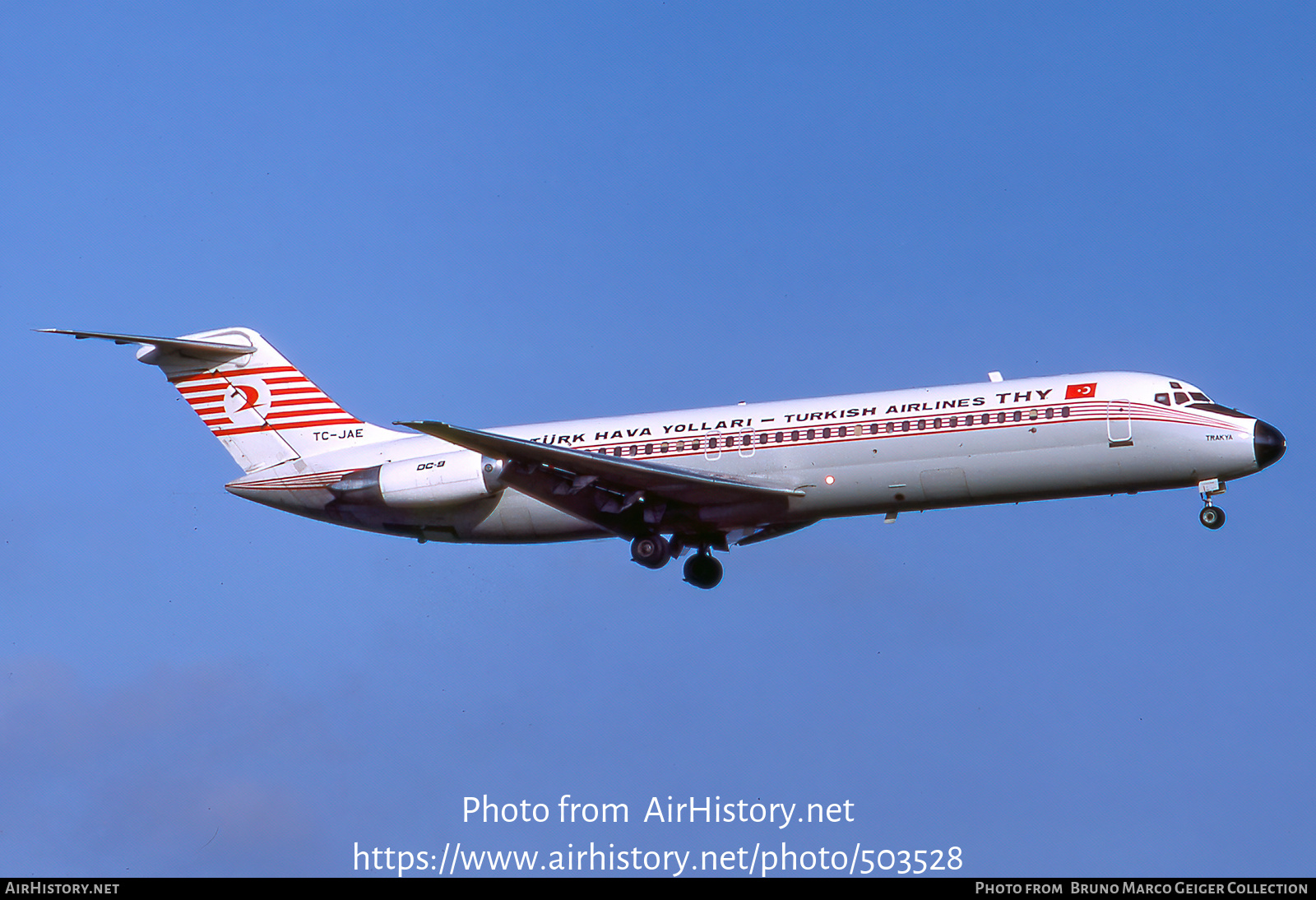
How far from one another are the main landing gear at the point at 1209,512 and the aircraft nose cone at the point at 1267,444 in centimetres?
99

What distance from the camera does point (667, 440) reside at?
34062mm

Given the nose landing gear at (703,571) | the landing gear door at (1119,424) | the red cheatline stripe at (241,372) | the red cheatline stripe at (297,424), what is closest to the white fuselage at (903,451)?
the landing gear door at (1119,424)

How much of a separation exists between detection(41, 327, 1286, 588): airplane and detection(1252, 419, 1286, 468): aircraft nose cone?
0.03 metres

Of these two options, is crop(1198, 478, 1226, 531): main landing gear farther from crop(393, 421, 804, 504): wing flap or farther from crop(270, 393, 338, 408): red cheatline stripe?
crop(270, 393, 338, 408): red cheatline stripe

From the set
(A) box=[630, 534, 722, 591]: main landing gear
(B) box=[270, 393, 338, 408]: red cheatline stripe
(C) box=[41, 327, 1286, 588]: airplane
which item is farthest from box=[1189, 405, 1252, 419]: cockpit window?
(B) box=[270, 393, 338, 408]: red cheatline stripe

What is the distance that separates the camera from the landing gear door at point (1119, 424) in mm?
31297

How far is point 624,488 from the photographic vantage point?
33625 mm

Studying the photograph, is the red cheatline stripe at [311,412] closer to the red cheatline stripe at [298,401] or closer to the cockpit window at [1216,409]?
the red cheatline stripe at [298,401]

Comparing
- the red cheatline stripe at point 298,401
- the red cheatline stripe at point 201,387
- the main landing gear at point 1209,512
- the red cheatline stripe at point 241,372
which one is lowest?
the main landing gear at point 1209,512

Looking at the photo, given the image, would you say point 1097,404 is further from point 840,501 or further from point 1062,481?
point 840,501

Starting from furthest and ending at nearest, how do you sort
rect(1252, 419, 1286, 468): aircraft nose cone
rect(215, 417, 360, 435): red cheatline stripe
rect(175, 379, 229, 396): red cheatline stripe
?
rect(175, 379, 229, 396): red cheatline stripe, rect(215, 417, 360, 435): red cheatline stripe, rect(1252, 419, 1286, 468): aircraft nose cone

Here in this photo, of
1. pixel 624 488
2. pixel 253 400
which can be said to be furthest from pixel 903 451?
pixel 253 400

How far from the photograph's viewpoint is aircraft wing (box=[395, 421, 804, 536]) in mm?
32281

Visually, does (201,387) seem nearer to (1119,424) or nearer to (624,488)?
(624,488)
